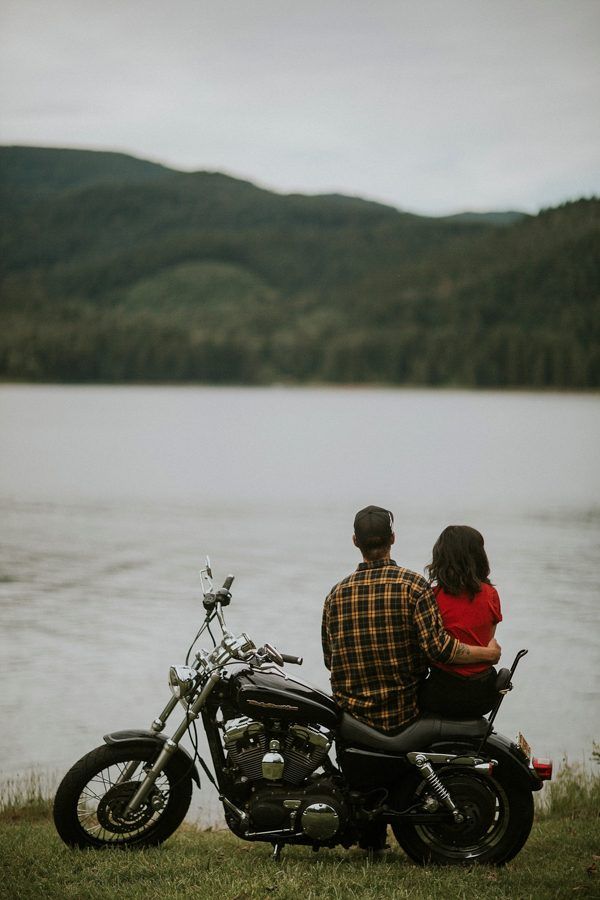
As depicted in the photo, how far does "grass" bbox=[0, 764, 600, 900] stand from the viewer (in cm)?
474

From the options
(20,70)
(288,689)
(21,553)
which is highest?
(20,70)

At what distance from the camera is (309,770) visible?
16.9 ft

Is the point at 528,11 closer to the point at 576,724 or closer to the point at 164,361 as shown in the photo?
the point at 576,724

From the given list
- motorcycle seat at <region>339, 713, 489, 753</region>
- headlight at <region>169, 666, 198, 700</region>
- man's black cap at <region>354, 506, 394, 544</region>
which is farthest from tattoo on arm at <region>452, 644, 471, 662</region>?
headlight at <region>169, 666, 198, 700</region>

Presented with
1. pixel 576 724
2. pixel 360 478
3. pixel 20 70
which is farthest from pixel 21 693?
pixel 20 70

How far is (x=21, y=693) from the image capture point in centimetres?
1062

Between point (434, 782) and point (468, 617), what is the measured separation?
776 mm

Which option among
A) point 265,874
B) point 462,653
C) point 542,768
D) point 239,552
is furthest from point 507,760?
point 239,552

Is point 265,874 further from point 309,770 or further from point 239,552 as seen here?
point 239,552

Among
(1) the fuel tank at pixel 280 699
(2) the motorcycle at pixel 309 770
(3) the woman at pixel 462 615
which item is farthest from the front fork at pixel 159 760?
(3) the woman at pixel 462 615

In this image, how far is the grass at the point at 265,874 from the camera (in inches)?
187

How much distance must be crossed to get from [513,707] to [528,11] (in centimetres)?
4610

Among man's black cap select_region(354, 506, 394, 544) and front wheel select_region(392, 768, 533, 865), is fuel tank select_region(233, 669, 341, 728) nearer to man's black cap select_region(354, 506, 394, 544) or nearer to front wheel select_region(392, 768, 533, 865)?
front wheel select_region(392, 768, 533, 865)

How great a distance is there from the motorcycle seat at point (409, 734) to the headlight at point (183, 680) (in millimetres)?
724
